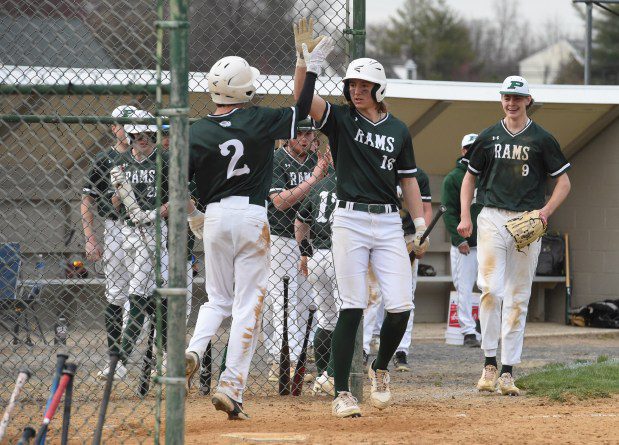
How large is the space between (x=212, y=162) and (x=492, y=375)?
3193mm

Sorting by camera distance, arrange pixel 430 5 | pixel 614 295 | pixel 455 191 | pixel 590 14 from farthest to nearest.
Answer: pixel 430 5
pixel 590 14
pixel 614 295
pixel 455 191

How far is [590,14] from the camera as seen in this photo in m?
16.2

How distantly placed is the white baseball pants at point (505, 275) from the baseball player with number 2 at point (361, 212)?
154 cm

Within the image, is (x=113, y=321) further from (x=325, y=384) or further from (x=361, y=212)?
(x=361, y=212)

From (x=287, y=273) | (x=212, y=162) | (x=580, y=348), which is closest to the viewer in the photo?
(x=212, y=162)

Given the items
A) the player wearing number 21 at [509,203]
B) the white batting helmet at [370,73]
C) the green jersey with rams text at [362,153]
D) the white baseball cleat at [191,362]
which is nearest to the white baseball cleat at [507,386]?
the player wearing number 21 at [509,203]

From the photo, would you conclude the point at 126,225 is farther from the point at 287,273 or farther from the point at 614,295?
the point at 614,295

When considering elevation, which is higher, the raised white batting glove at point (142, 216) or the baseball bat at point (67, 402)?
the raised white batting glove at point (142, 216)

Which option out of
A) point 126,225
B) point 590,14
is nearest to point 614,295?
point 590,14

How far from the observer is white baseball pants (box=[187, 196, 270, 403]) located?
6.25m

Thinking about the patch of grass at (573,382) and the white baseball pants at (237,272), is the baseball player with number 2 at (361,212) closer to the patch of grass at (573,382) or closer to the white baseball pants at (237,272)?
the white baseball pants at (237,272)

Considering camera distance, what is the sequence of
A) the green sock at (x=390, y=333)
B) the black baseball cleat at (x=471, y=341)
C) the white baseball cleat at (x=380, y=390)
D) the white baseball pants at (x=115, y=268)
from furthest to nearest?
the black baseball cleat at (x=471, y=341)
the white baseball pants at (x=115, y=268)
the white baseball cleat at (x=380, y=390)
the green sock at (x=390, y=333)

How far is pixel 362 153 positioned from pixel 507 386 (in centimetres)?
250

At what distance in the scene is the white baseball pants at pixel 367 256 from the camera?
652 cm
